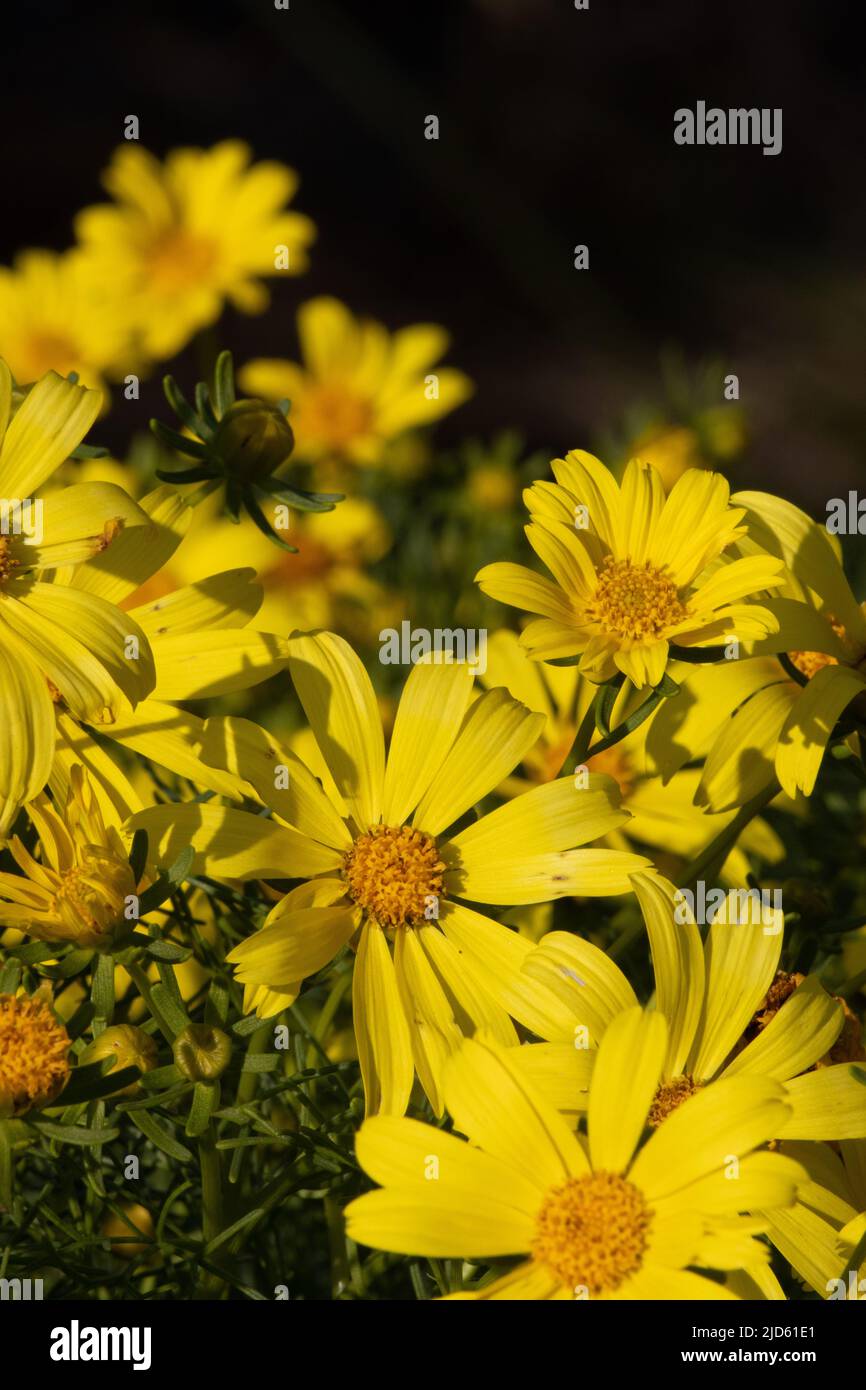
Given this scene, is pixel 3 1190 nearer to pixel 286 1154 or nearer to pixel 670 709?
pixel 286 1154

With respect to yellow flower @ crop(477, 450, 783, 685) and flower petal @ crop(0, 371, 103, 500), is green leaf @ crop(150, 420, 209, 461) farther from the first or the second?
yellow flower @ crop(477, 450, 783, 685)

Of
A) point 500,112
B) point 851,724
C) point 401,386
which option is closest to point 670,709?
A: point 851,724

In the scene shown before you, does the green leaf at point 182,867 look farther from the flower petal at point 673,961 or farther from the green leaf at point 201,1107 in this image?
the flower petal at point 673,961

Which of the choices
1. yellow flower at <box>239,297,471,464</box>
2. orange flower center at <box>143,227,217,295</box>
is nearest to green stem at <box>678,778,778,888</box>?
yellow flower at <box>239,297,471,464</box>

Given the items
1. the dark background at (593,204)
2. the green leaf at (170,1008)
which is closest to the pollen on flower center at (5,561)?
the green leaf at (170,1008)

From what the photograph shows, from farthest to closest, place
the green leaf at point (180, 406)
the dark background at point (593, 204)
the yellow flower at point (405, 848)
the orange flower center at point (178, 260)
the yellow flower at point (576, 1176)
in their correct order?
the dark background at point (593, 204)
the orange flower center at point (178, 260)
the green leaf at point (180, 406)
the yellow flower at point (405, 848)
the yellow flower at point (576, 1176)

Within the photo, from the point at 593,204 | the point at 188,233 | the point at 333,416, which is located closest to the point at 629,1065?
the point at 333,416
